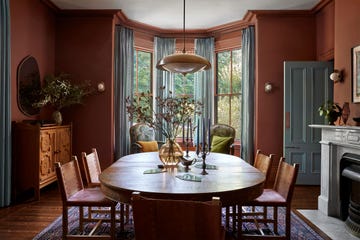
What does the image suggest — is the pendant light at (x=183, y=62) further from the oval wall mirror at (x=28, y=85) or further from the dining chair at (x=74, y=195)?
the oval wall mirror at (x=28, y=85)

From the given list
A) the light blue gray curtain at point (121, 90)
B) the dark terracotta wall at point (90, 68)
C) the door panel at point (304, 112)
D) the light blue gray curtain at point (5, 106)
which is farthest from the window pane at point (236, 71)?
the light blue gray curtain at point (5, 106)

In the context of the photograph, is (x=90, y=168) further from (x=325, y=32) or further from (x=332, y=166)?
(x=325, y=32)

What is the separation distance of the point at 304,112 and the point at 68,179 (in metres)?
3.92

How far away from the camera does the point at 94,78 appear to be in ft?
17.1

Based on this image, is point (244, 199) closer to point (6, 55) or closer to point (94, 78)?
point (6, 55)

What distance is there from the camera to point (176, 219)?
3.95 feet

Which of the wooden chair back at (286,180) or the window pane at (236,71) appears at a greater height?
the window pane at (236,71)

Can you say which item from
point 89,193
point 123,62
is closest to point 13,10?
point 123,62

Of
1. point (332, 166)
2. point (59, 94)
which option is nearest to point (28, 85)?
point (59, 94)

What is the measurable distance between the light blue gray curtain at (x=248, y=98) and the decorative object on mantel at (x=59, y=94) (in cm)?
282

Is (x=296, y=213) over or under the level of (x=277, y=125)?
under

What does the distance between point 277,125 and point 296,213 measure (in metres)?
1.92

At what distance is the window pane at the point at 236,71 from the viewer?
19.1 feet

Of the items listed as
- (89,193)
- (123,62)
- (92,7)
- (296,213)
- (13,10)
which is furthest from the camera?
(123,62)
